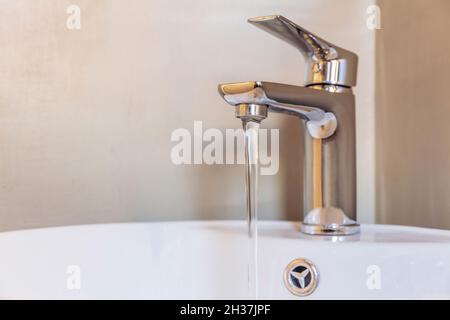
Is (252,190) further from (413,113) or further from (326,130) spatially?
(413,113)

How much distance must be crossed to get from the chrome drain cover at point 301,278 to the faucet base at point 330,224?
0.05 m

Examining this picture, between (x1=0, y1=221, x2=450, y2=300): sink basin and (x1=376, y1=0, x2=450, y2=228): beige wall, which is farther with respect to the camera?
(x1=376, y1=0, x2=450, y2=228): beige wall

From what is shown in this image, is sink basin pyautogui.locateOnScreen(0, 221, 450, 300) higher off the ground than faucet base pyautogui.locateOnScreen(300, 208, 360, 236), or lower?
lower

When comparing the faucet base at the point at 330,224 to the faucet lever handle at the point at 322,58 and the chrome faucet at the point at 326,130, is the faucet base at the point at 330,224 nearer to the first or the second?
the chrome faucet at the point at 326,130

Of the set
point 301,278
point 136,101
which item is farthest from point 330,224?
point 136,101

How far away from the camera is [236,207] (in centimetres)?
65

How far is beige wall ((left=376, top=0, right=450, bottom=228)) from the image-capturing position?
0.52 m

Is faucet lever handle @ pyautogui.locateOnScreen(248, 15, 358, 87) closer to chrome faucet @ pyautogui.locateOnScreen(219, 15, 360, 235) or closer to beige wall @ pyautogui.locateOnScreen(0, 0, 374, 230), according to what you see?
chrome faucet @ pyautogui.locateOnScreen(219, 15, 360, 235)

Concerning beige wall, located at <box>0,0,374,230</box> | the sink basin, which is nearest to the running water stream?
the sink basin

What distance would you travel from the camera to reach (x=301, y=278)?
436mm

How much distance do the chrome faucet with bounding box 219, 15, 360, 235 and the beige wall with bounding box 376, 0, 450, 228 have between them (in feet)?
0.37

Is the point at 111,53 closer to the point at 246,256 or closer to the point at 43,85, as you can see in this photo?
the point at 43,85

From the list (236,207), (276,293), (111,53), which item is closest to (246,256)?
(276,293)

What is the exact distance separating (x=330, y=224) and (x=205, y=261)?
15cm
